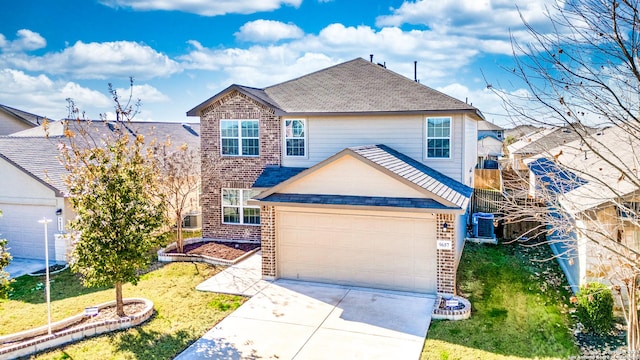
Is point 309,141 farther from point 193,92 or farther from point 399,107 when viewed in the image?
point 193,92

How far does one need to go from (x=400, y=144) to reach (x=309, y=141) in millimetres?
3386

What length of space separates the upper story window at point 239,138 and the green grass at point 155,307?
491 cm

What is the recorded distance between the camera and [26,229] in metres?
16.3

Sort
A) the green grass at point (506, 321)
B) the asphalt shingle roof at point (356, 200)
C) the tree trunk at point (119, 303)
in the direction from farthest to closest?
1. the asphalt shingle roof at point (356, 200)
2. the tree trunk at point (119, 303)
3. the green grass at point (506, 321)

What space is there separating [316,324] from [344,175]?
4.25 m

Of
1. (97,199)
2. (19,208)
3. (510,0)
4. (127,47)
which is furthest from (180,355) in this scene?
(127,47)

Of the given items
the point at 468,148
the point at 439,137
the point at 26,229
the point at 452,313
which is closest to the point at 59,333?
the point at 452,313

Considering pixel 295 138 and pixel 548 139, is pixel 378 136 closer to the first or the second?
pixel 295 138

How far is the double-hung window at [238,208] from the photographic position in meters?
17.5

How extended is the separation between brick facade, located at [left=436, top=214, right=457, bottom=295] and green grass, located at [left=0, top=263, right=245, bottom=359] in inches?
208

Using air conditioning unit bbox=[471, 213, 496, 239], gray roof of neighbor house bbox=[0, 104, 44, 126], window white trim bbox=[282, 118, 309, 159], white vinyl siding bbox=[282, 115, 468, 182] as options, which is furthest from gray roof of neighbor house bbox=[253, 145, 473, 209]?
gray roof of neighbor house bbox=[0, 104, 44, 126]

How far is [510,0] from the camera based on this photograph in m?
6.19

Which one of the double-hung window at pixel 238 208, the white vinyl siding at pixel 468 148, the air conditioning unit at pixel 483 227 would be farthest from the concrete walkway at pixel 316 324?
the air conditioning unit at pixel 483 227

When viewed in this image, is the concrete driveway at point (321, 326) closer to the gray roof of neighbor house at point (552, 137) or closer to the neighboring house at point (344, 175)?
the neighboring house at point (344, 175)
